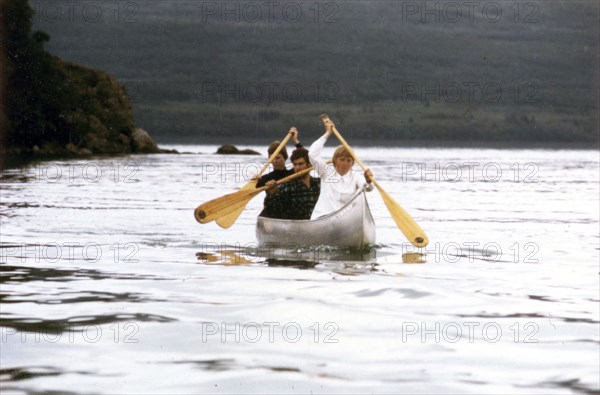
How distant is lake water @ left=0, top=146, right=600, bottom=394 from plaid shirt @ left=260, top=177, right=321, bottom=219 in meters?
0.87

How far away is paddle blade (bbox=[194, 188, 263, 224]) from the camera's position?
60.3ft

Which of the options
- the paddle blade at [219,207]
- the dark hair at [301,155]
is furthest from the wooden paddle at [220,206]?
the dark hair at [301,155]

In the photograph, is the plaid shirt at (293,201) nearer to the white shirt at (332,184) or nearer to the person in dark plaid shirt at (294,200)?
the person in dark plaid shirt at (294,200)

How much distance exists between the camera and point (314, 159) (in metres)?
15.5

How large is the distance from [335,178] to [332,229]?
87 centimetres

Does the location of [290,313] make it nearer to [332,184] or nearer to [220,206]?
[332,184]

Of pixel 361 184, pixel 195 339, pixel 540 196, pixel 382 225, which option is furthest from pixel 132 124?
pixel 195 339

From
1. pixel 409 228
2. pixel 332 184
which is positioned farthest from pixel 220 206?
pixel 409 228

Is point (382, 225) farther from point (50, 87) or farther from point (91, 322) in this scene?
point (50, 87)

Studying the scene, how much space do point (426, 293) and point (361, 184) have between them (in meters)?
3.74

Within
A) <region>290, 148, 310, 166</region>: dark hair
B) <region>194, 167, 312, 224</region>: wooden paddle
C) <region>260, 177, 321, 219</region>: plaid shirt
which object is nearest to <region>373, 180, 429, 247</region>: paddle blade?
<region>260, 177, 321, 219</region>: plaid shirt

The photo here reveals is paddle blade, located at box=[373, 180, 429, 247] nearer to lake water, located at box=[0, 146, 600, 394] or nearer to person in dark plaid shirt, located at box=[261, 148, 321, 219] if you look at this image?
lake water, located at box=[0, 146, 600, 394]

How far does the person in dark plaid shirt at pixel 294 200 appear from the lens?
17062 millimetres

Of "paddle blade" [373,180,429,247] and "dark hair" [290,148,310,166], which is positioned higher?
"dark hair" [290,148,310,166]
